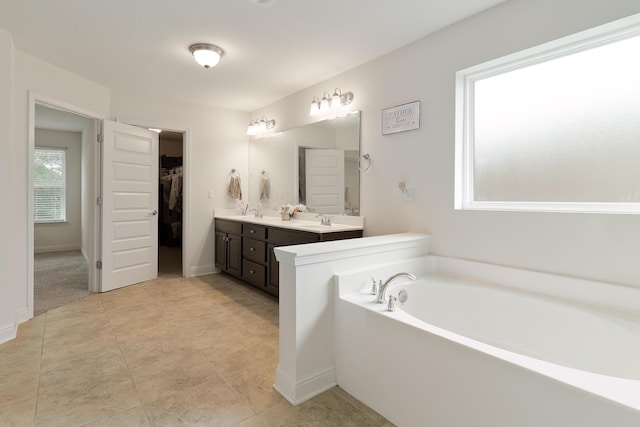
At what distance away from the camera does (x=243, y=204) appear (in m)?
4.83

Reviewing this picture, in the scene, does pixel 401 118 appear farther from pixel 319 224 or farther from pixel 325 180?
pixel 319 224

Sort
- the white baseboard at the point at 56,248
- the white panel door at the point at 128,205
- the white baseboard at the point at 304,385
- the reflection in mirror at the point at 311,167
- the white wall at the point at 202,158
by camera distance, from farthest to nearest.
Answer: the white baseboard at the point at 56,248 < the white wall at the point at 202,158 < the white panel door at the point at 128,205 < the reflection in mirror at the point at 311,167 < the white baseboard at the point at 304,385

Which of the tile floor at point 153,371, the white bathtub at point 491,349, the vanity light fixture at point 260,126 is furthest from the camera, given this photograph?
the vanity light fixture at point 260,126

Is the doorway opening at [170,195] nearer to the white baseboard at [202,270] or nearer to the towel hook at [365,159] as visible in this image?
the white baseboard at [202,270]

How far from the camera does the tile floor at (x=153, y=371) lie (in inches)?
64.7

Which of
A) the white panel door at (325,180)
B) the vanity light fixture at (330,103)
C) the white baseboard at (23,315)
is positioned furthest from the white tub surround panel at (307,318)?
the white baseboard at (23,315)

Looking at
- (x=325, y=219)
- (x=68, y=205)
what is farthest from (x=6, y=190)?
(x=68, y=205)

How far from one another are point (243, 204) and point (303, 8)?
121 inches

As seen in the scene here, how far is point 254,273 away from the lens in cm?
367

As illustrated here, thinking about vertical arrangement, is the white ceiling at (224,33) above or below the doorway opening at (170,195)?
above

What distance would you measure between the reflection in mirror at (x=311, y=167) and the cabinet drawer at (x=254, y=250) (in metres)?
0.72

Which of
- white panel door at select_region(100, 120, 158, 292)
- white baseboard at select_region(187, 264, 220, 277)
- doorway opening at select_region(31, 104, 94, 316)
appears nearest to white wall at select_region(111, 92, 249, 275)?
white baseboard at select_region(187, 264, 220, 277)

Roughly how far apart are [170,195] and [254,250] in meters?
3.56

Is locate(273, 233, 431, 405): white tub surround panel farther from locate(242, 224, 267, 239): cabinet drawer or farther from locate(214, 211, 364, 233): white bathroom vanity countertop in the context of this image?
locate(242, 224, 267, 239): cabinet drawer
